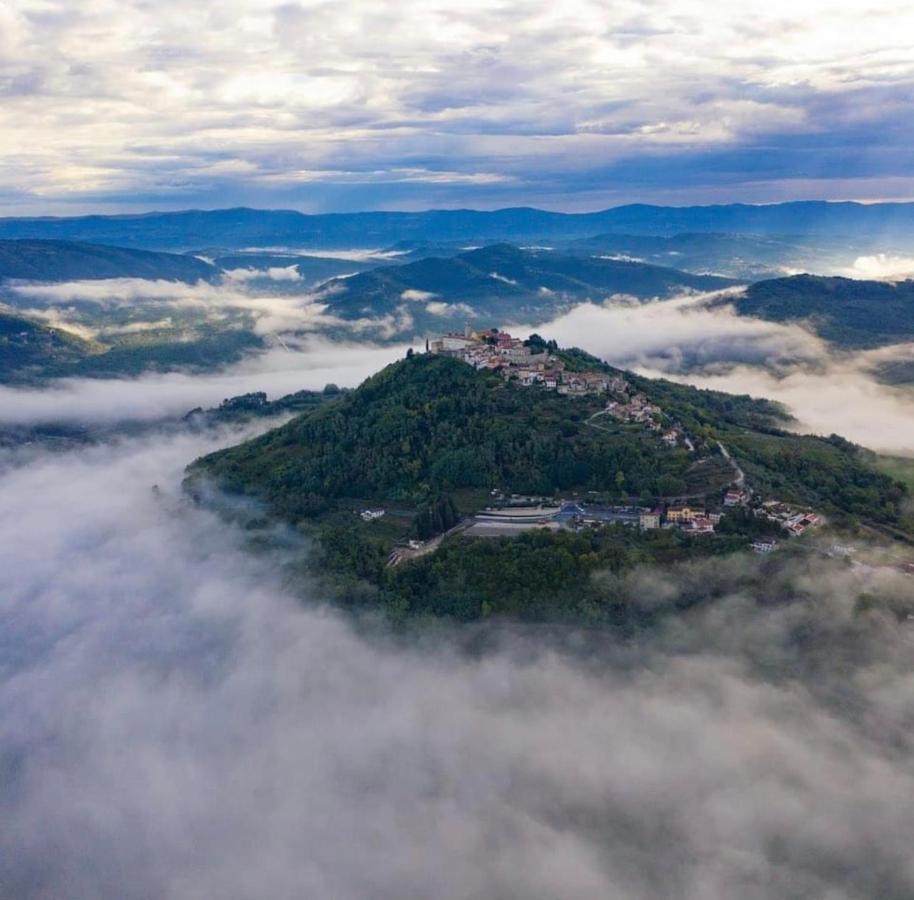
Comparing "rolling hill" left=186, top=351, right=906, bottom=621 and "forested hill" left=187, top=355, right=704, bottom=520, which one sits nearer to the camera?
"rolling hill" left=186, top=351, right=906, bottom=621

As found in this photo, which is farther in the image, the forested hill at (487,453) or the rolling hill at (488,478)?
the forested hill at (487,453)

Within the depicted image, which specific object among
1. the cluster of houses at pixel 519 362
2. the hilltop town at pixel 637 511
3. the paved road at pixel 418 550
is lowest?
the paved road at pixel 418 550

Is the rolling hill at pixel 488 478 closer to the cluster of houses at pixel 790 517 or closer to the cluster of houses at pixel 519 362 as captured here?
the cluster of houses at pixel 790 517

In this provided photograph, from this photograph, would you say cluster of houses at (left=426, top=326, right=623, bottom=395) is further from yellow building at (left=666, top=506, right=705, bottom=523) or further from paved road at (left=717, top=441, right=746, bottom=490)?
yellow building at (left=666, top=506, right=705, bottom=523)

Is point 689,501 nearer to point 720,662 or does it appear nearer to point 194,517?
point 720,662

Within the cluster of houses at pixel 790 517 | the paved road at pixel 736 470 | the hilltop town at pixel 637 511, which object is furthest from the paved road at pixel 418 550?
the cluster of houses at pixel 790 517

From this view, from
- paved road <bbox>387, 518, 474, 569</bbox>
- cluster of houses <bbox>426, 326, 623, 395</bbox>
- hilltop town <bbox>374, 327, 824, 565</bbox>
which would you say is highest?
cluster of houses <bbox>426, 326, 623, 395</bbox>

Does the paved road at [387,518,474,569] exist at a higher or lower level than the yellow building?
lower

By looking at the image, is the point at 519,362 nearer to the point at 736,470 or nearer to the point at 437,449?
the point at 437,449

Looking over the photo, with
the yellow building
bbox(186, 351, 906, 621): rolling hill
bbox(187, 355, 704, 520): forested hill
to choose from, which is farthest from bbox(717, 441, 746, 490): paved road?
the yellow building
